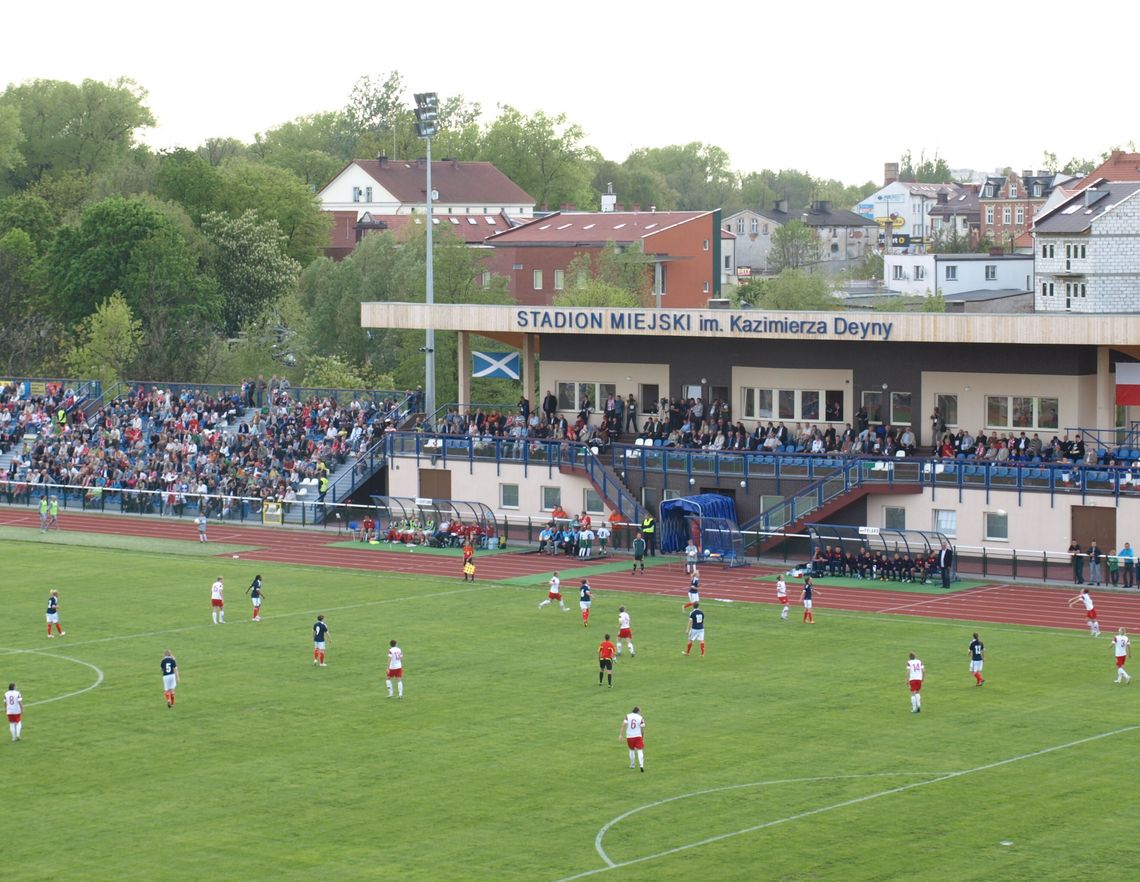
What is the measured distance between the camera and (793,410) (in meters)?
70.8

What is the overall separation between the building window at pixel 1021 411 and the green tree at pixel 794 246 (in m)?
119

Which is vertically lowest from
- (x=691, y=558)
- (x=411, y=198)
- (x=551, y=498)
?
(x=691, y=558)

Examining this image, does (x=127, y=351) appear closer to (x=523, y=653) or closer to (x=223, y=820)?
(x=523, y=653)

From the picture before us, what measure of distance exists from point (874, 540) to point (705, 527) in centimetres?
605

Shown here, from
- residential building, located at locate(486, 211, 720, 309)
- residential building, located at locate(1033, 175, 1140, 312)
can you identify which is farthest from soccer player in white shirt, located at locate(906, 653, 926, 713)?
residential building, located at locate(1033, 175, 1140, 312)

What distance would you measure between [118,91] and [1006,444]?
377 ft

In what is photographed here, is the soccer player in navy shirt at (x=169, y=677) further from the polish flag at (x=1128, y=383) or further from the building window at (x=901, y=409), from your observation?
the polish flag at (x=1128, y=383)

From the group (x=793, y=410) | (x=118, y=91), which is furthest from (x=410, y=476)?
(x=118, y=91)

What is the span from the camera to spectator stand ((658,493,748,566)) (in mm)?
63250

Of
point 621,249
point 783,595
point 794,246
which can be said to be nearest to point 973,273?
point 621,249

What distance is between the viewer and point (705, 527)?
→ 209 feet

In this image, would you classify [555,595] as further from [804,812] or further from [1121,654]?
[804,812]

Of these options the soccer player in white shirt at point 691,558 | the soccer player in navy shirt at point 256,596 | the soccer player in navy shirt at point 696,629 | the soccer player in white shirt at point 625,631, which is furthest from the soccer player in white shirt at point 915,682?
the soccer player in white shirt at point 691,558

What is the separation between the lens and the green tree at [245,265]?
123938mm
